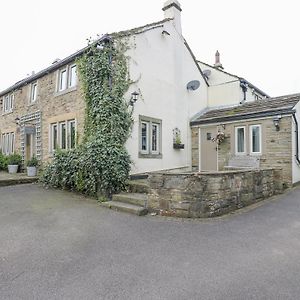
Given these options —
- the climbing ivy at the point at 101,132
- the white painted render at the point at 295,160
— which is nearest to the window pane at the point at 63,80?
the climbing ivy at the point at 101,132

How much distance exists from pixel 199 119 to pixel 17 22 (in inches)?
446

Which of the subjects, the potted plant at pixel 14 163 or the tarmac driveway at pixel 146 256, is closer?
the tarmac driveway at pixel 146 256

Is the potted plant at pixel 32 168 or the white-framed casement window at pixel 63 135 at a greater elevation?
the white-framed casement window at pixel 63 135

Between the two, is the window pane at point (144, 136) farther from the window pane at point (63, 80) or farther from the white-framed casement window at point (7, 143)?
the white-framed casement window at point (7, 143)

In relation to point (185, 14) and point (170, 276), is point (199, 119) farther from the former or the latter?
point (170, 276)

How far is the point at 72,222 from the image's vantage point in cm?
611

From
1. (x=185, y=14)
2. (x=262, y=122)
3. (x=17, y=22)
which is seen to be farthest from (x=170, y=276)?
(x=17, y=22)

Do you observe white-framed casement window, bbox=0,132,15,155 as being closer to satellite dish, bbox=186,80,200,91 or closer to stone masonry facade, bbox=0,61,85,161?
stone masonry facade, bbox=0,61,85,161

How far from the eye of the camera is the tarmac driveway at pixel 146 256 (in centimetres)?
319

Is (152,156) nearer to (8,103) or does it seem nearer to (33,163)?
(33,163)

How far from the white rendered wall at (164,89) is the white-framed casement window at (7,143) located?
33.3 ft

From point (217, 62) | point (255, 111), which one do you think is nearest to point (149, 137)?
point (255, 111)

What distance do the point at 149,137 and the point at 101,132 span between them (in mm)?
2672

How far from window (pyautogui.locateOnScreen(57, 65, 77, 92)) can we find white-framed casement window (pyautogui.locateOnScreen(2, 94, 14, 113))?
6.40 meters
